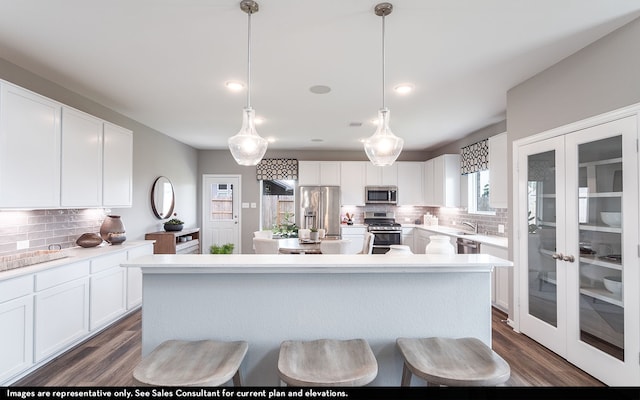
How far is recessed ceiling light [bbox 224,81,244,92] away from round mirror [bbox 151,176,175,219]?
2636mm

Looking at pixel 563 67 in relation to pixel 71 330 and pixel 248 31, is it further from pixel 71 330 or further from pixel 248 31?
pixel 71 330

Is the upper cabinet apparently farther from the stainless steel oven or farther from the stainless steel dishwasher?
the stainless steel dishwasher

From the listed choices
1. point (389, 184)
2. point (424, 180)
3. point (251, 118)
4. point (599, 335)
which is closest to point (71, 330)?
point (251, 118)

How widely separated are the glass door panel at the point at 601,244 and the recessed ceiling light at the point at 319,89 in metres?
2.27

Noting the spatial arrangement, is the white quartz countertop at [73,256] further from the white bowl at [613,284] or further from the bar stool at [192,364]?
the white bowl at [613,284]

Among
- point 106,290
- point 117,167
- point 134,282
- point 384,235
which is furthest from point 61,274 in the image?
point 384,235

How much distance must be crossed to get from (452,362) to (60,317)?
312cm

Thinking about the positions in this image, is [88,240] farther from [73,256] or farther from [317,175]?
[317,175]

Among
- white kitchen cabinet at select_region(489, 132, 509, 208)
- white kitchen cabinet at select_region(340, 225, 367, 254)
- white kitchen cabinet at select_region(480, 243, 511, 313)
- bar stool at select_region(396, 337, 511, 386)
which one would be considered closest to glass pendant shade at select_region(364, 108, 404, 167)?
bar stool at select_region(396, 337, 511, 386)

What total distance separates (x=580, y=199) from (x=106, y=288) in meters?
4.46

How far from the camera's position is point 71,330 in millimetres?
2873

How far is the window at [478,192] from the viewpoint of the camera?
5238mm

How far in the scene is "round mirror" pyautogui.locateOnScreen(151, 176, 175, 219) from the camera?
510 centimetres

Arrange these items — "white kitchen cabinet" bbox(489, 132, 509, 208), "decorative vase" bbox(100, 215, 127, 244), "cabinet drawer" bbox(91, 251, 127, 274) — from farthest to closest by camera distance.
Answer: "white kitchen cabinet" bbox(489, 132, 509, 208)
"decorative vase" bbox(100, 215, 127, 244)
"cabinet drawer" bbox(91, 251, 127, 274)
